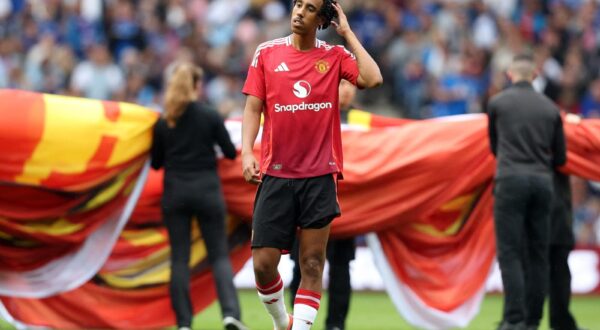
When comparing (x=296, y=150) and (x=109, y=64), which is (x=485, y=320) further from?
(x=109, y=64)

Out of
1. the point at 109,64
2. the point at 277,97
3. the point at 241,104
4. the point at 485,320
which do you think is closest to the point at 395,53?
the point at 241,104

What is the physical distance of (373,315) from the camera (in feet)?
43.1

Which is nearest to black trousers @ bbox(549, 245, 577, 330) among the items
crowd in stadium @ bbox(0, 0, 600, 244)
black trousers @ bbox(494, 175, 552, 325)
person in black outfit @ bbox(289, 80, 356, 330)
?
black trousers @ bbox(494, 175, 552, 325)

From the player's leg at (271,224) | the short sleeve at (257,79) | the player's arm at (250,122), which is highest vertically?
the short sleeve at (257,79)

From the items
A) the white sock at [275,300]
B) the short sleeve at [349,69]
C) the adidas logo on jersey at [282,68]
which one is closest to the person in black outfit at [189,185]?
the white sock at [275,300]

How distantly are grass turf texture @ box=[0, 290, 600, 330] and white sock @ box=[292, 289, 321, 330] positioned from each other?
10.2 feet

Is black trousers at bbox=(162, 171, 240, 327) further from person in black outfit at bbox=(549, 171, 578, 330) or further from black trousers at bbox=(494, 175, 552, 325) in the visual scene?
person in black outfit at bbox=(549, 171, 578, 330)

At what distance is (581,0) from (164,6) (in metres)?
6.66

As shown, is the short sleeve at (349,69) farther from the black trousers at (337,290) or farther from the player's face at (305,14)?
the black trousers at (337,290)

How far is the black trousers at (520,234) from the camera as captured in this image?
10609 millimetres

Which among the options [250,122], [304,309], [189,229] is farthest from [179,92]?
[304,309]

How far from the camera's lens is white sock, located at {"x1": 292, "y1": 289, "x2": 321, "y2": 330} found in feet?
28.0

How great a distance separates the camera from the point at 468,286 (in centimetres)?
1191

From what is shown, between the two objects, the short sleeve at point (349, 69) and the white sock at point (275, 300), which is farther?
the white sock at point (275, 300)
